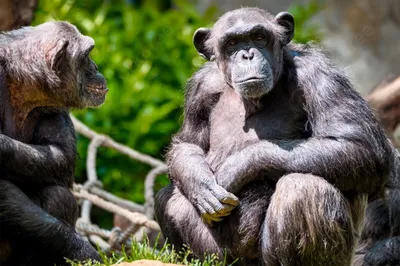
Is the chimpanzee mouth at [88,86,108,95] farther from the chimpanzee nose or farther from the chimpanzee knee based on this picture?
the chimpanzee nose

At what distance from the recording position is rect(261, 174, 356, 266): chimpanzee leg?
6.46m

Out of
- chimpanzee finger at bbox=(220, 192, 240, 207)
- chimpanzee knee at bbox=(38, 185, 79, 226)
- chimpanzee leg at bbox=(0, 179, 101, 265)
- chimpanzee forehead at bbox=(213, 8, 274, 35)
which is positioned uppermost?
chimpanzee forehead at bbox=(213, 8, 274, 35)

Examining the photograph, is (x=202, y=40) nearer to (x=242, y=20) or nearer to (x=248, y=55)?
(x=242, y=20)

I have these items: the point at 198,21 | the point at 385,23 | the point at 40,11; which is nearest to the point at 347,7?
the point at 385,23

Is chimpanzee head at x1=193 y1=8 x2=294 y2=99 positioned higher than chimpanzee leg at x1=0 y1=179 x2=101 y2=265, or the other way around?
chimpanzee head at x1=193 y1=8 x2=294 y2=99

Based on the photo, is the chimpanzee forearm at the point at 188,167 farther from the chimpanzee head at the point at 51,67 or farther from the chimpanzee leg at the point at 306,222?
the chimpanzee head at the point at 51,67

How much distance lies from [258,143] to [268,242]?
29.5 inches

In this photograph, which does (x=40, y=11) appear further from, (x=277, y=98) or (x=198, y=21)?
(x=277, y=98)

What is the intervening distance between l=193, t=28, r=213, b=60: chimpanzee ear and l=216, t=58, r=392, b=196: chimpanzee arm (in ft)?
3.11

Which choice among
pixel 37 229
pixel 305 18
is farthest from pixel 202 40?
pixel 305 18

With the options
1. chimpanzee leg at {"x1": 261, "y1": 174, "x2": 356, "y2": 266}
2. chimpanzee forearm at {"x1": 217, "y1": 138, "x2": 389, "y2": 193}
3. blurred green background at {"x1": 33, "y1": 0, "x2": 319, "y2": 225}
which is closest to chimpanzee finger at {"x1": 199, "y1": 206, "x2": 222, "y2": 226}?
chimpanzee forearm at {"x1": 217, "y1": 138, "x2": 389, "y2": 193}

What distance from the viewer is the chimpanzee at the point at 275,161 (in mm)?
6535

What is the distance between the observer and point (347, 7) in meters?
16.0

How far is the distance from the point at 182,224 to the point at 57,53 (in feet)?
5.50
